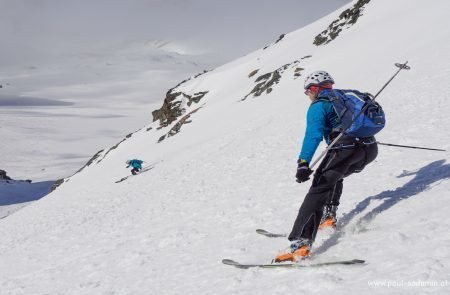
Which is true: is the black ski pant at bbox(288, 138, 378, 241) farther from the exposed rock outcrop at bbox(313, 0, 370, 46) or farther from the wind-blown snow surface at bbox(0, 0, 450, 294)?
the exposed rock outcrop at bbox(313, 0, 370, 46)

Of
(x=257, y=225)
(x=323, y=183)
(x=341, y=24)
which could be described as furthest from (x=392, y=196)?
(x=341, y=24)

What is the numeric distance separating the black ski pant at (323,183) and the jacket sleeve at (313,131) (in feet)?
1.76

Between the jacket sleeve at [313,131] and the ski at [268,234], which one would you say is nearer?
the jacket sleeve at [313,131]

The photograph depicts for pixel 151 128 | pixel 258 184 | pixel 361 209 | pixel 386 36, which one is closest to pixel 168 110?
pixel 151 128

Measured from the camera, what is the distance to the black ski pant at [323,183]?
20.8 feet

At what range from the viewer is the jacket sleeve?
604 centimetres

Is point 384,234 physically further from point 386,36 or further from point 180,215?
point 386,36

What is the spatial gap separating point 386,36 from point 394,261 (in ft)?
125

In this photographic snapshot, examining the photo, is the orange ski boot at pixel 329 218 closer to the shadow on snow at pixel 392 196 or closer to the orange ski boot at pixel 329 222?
the orange ski boot at pixel 329 222

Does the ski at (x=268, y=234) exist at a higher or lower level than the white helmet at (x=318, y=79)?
lower

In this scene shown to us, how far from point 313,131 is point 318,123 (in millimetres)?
140

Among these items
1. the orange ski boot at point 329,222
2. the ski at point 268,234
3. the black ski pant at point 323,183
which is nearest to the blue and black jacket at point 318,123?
the black ski pant at point 323,183

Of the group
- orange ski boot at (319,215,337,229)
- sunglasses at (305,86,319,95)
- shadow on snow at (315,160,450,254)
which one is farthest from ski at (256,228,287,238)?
sunglasses at (305,86,319,95)

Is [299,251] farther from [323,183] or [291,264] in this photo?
[323,183]
